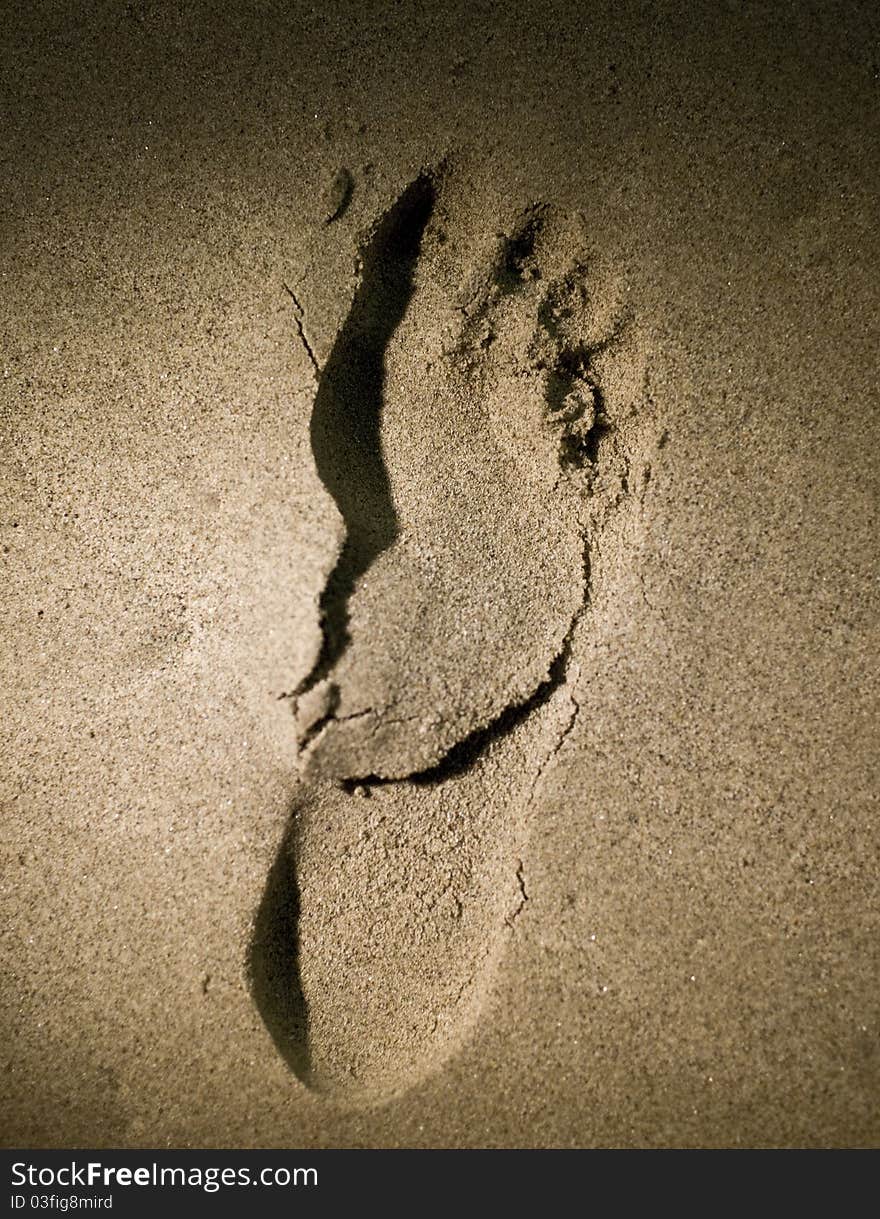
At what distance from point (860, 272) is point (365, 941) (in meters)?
1.35

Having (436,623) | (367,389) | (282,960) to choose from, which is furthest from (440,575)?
(282,960)

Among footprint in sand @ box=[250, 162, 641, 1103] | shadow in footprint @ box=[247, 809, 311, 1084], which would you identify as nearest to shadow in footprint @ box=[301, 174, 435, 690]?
footprint in sand @ box=[250, 162, 641, 1103]

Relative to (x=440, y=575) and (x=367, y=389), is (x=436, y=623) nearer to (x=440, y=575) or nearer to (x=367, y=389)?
(x=440, y=575)

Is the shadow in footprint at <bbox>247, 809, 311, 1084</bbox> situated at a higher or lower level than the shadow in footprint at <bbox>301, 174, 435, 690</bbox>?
lower

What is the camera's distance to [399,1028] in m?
1.12

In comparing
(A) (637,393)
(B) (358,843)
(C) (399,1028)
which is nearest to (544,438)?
(A) (637,393)

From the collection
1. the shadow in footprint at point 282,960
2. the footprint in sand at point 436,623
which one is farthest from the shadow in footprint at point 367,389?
the shadow in footprint at point 282,960

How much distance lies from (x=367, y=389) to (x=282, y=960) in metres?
0.93

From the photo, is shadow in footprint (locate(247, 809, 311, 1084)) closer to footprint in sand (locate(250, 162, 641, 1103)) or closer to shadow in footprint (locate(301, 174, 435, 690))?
footprint in sand (locate(250, 162, 641, 1103))

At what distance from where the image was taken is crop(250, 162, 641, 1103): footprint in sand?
1098 millimetres

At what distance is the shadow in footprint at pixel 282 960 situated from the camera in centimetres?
112

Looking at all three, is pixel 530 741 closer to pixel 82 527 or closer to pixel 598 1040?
pixel 598 1040

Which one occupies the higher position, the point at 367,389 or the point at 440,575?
the point at 367,389

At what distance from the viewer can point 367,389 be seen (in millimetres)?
1226
